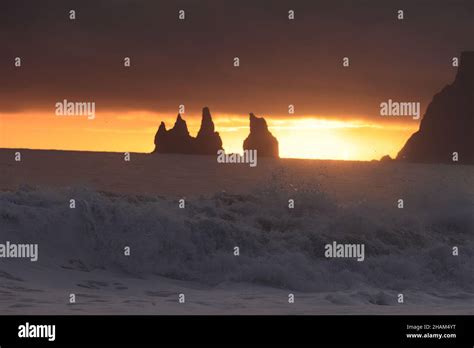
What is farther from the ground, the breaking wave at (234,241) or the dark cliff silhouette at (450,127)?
the dark cliff silhouette at (450,127)

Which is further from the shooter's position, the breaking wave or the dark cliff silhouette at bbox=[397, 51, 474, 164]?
the dark cliff silhouette at bbox=[397, 51, 474, 164]

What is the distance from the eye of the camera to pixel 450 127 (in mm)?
190250

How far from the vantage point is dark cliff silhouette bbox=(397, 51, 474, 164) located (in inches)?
7323

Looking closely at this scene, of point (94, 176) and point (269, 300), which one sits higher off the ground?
point (94, 176)

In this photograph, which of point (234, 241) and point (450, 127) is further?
point (450, 127)

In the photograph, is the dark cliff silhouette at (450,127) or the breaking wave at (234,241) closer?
the breaking wave at (234,241)

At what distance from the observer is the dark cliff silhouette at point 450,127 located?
186 m

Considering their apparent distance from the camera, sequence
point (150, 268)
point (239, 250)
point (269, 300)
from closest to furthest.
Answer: point (269, 300), point (150, 268), point (239, 250)

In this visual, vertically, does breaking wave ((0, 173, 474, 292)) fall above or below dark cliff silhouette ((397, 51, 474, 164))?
below
